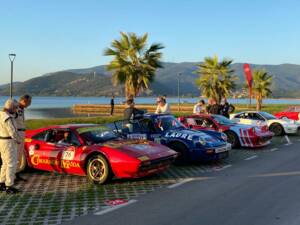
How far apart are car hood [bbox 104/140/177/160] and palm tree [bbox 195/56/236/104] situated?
22729 millimetres

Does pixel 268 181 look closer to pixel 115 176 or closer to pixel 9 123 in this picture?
pixel 115 176

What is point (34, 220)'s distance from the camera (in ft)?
18.6

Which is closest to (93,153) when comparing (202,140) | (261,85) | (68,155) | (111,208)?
(68,155)

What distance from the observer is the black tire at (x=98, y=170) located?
8.00 meters

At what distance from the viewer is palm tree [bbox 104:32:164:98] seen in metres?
23.8

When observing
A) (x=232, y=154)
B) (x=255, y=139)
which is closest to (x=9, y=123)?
(x=232, y=154)

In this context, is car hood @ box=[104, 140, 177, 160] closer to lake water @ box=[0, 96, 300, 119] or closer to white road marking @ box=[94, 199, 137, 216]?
white road marking @ box=[94, 199, 137, 216]

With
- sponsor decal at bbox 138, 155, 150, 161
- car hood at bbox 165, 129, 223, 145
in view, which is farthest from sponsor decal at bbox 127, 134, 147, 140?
sponsor decal at bbox 138, 155, 150, 161

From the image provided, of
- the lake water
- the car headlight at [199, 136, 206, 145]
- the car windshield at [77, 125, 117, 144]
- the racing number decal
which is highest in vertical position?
the car windshield at [77, 125, 117, 144]

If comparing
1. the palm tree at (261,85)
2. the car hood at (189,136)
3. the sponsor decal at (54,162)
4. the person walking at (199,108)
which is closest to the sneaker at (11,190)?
the sponsor decal at (54,162)

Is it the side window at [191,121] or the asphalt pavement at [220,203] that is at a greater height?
the side window at [191,121]

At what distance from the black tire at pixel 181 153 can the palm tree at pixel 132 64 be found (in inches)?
525

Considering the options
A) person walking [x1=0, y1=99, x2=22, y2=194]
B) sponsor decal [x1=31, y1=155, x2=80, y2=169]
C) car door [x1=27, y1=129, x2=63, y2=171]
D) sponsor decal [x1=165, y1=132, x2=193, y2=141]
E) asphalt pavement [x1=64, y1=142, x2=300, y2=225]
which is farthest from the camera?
sponsor decal [x1=165, y1=132, x2=193, y2=141]

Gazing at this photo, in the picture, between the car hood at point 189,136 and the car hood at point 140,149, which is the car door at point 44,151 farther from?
the car hood at point 189,136
